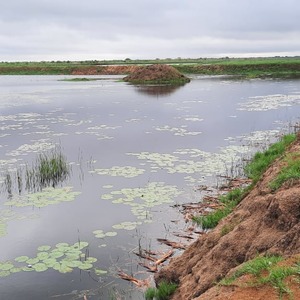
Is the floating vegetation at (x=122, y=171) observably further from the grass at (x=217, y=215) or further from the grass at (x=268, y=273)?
the grass at (x=268, y=273)

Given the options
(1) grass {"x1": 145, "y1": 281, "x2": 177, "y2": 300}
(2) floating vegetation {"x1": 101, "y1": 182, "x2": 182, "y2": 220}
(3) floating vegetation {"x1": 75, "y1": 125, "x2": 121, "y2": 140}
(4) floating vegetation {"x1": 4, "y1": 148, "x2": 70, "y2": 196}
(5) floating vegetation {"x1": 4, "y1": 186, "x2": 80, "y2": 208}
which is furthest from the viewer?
(3) floating vegetation {"x1": 75, "y1": 125, "x2": 121, "y2": 140}

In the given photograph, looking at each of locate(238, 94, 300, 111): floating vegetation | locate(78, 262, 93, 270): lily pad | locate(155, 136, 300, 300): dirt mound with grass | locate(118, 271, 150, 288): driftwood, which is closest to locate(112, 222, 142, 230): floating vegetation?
locate(78, 262, 93, 270): lily pad

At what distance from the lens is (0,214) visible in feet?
44.3

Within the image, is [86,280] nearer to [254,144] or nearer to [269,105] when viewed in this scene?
[254,144]

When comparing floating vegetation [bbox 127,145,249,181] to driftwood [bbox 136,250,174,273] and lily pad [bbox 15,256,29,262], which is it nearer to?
driftwood [bbox 136,250,174,273]

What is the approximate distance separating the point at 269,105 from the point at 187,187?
26509 millimetres

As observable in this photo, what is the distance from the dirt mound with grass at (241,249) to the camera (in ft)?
21.0

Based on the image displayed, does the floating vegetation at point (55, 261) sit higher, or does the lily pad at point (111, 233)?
the lily pad at point (111, 233)

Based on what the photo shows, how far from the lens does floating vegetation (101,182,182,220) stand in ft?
45.1

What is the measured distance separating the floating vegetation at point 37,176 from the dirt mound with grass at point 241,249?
8549mm

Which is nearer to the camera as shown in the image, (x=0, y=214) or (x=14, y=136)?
(x=0, y=214)

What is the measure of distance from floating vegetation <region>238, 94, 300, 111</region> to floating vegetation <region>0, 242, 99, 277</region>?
29.4m

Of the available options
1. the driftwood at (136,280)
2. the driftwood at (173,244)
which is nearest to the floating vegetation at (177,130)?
the driftwood at (173,244)

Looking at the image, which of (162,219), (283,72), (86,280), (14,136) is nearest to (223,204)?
(162,219)
